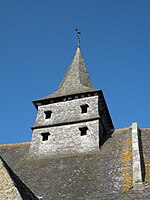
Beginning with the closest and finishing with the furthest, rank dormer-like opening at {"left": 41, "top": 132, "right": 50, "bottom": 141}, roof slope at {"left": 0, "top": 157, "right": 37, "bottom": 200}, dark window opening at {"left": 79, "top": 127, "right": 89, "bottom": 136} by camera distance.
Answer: roof slope at {"left": 0, "top": 157, "right": 37, "bottom": 200} → dark window opening at {"left": 79, "top": 127, "right": 89, "bottom": 136} → dormer-like opening at {"left": 41, "top": 132, "right": 50, "bottom": 141}

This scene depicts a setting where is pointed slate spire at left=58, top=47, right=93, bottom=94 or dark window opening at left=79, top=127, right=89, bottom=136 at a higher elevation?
pointed slate spire at left=58, top=47, right=93, bottom=94

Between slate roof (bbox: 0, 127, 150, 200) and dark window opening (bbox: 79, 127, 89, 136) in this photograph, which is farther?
dark window opening (bbox: 79, 127, 89, 136)

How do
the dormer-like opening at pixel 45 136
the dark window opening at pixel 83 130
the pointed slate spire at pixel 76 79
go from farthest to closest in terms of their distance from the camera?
the pointed slate spire at pixel 76 79, the dormer-like opening at pixel 45 136, the dark window opening at pixel 83 130

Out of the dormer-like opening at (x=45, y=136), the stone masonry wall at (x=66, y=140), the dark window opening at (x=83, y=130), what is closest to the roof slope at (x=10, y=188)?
the stone masonry wall at (x=66, y=140)

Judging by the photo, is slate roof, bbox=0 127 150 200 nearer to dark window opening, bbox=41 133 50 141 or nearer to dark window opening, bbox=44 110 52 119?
dark window opening, bbox=41 133 50 141

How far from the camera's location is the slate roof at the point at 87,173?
13.0 meters

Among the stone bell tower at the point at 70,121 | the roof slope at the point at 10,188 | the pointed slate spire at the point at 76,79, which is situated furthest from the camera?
the pointed slate spire at the point at 76,79

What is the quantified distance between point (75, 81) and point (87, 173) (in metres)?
8.89

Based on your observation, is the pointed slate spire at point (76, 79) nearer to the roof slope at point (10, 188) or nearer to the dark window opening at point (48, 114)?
the dark window opening at point (48, 114)

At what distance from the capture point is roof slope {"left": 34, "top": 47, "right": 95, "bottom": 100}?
2113cm

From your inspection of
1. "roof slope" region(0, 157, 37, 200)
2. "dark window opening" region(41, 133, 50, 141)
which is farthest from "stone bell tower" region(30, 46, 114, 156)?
"roof slope" region(0, 157, 37, 200)

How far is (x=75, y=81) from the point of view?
73.7 feet

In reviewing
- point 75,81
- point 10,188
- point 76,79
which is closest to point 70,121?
point 75,81

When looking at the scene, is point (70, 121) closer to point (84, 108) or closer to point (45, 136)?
point (84, 108)
